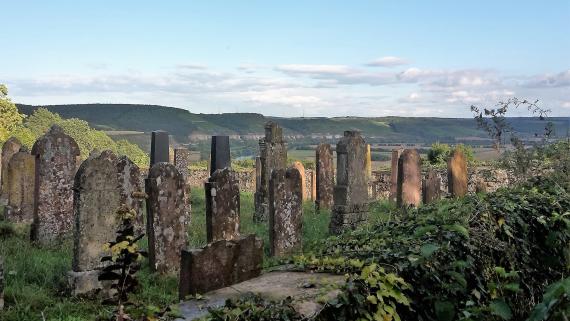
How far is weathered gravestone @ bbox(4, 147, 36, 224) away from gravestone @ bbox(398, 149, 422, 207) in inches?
396

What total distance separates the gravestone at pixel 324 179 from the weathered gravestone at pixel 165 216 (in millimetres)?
9368

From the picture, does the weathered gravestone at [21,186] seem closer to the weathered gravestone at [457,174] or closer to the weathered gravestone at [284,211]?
the weathered gravestone at [284,211]

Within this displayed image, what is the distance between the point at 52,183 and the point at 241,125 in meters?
100

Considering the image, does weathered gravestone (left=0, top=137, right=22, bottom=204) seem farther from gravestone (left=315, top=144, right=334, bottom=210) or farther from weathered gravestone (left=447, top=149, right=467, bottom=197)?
weathered gravestone (left=447, top=149, right=467, bottom=197)

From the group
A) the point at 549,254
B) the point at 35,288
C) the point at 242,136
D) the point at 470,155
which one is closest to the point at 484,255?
the point at 549,254

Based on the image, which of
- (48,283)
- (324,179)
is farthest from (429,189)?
(48,283)

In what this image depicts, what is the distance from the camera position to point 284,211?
1111 cm

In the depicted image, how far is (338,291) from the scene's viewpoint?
4938 mm

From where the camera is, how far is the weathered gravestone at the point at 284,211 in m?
11.0

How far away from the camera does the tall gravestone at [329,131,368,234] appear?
13688mm

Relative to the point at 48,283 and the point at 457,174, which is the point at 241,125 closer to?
the point at 457,174

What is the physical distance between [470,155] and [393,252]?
31.0 meters

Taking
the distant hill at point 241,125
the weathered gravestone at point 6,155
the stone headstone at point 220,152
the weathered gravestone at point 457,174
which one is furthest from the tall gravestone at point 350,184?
the distant hill at point 241,125

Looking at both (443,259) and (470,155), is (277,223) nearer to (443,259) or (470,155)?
(443,259)
